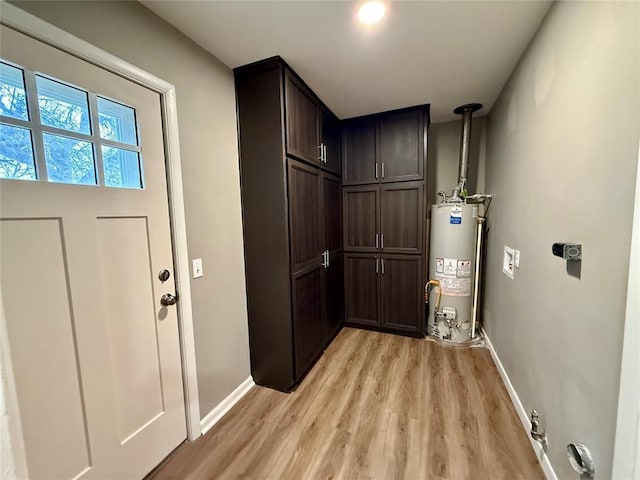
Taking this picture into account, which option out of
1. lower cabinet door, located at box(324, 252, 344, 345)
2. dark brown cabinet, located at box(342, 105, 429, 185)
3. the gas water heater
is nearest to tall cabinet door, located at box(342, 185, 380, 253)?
dark brown cabinet, located at box(342, 105, 429, 185)

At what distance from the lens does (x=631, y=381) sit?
766mm

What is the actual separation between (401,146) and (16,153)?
275 cm

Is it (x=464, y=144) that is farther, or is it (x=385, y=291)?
(x=385, y=291)

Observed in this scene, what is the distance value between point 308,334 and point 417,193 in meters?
1.81

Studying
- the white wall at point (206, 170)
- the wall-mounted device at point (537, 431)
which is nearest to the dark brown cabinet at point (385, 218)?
the white wall at point (206, 170)

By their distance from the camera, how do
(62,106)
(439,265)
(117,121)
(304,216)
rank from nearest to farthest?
(62,106)
(117,121)
(304,216)
(439,265)

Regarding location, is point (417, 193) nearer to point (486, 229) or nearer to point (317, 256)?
point (486, 229)

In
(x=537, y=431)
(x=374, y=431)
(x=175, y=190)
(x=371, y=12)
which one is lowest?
(x=374, y=431)

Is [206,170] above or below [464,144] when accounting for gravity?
below

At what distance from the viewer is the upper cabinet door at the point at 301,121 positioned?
1860mm

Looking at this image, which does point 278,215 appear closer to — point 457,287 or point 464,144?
point 457,287

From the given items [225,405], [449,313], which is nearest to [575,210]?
[449,313]

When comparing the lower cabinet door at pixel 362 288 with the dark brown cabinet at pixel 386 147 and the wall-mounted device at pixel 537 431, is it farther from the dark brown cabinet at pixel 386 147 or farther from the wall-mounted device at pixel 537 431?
the wall-mounted device at pixel 537 431

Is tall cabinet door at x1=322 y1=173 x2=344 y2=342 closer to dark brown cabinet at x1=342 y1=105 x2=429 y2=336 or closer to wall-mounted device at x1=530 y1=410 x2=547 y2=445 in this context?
dark brown cabinet at x1=342 y1=105 x2=429 y2=336
